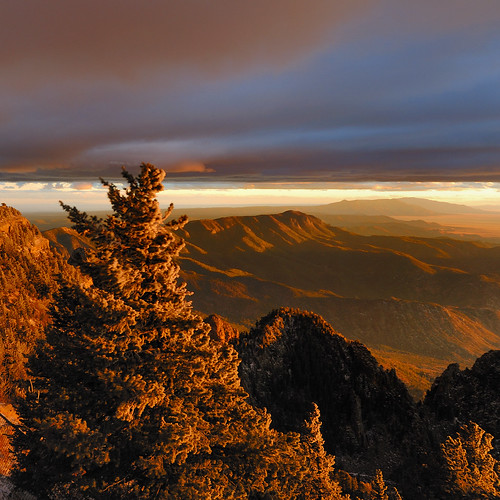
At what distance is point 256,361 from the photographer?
55.1 m

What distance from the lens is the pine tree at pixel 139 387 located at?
947 cm

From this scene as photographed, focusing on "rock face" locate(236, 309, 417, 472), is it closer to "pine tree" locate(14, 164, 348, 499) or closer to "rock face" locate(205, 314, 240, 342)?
"rock face" locate(205, 314, 240, 342)

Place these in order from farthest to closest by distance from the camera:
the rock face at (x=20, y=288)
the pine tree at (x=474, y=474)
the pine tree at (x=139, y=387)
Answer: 1. the pine tree at (x=474, y=474)
2. the rock face at (x=20, y=288)
3. the pine tree at (x=139, y=387)

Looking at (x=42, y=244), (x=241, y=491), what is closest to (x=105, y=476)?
(x=241, y=491)

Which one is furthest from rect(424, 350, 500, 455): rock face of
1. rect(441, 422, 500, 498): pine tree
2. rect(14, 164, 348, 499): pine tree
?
rect(14, 164, 348, 499): pine tree

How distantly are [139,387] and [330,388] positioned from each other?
168ft

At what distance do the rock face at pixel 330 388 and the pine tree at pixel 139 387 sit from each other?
40325 mm

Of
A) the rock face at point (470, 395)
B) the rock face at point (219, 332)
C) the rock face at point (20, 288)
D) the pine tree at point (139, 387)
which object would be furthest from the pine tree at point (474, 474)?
the rock face at point (219, 332)

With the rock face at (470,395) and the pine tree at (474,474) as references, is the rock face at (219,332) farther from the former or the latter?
the pine tree at (474,474)

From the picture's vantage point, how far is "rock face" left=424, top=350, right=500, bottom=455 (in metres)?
44.0

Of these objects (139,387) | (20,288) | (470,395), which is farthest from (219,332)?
(20,288)

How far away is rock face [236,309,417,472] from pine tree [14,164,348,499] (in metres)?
40.3

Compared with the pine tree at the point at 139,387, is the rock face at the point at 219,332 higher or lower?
lower

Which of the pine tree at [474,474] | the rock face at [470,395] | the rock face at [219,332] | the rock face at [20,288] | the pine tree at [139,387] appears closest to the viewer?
the pine tree at [139,387]
